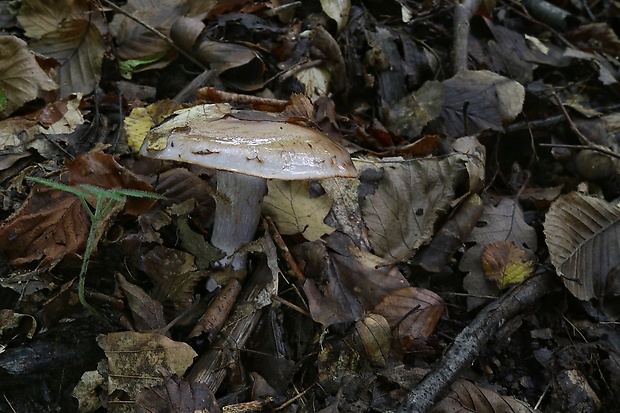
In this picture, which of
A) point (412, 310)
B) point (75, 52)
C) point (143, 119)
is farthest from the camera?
point (75, 52)

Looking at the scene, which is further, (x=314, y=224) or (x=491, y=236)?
(x=491, y=236)

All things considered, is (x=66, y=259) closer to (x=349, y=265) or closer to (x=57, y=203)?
(x=57, y=203)

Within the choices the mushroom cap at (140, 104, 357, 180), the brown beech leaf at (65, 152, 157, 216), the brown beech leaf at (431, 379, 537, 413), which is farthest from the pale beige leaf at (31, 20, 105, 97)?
the brown beech leaf at (431, 379, 537, 413)

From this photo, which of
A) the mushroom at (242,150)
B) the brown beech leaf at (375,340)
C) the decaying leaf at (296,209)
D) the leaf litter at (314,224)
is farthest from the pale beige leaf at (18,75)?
the brown beech leaf at (375,340)

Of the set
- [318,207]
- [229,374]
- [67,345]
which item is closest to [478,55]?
[318,207]

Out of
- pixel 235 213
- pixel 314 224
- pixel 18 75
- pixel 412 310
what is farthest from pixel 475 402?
pixel 18 75

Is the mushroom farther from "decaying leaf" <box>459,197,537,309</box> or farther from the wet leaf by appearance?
"decaying leaf" <box>459,197,537,309</box>

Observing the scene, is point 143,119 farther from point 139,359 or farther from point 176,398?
point 176,398
